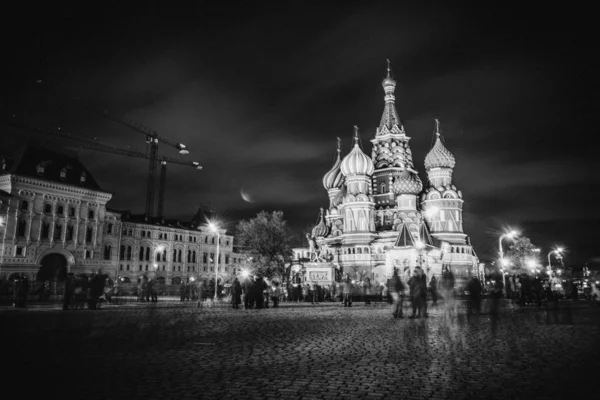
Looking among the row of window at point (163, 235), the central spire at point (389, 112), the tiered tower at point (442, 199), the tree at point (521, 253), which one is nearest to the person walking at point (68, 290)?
the row of window at point (163, 235)

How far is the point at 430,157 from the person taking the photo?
77.5 meters

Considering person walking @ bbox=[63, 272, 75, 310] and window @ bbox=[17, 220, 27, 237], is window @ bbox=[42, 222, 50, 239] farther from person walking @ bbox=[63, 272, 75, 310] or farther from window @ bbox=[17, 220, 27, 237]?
person walking @ bbox=[63, 272, 75, 310]

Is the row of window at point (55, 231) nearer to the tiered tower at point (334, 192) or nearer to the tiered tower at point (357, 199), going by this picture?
the tiered tower at point (357, 199)

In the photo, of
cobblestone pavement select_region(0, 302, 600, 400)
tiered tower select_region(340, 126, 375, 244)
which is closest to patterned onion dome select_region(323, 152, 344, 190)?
tiered tower select_region(340, 126, 375, 244)

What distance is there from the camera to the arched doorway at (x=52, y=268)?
59656 mm

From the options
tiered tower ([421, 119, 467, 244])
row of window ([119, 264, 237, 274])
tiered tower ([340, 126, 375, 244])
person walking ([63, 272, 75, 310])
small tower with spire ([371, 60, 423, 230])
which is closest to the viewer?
person walking ([63, 272, 75, 310])

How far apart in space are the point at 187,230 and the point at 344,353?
79.2 meters

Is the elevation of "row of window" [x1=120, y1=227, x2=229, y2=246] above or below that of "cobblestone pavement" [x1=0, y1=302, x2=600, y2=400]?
above

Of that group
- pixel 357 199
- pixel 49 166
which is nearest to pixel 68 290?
pixel 49 166

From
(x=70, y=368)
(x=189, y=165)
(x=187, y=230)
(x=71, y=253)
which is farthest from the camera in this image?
(x=189, y=165)

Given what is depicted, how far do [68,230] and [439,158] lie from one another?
5836cm

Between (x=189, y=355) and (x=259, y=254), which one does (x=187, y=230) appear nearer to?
(x=259, y=254)

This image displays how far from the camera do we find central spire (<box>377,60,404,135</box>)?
84881mm

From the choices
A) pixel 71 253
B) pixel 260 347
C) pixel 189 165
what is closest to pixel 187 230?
pixel 71 253
